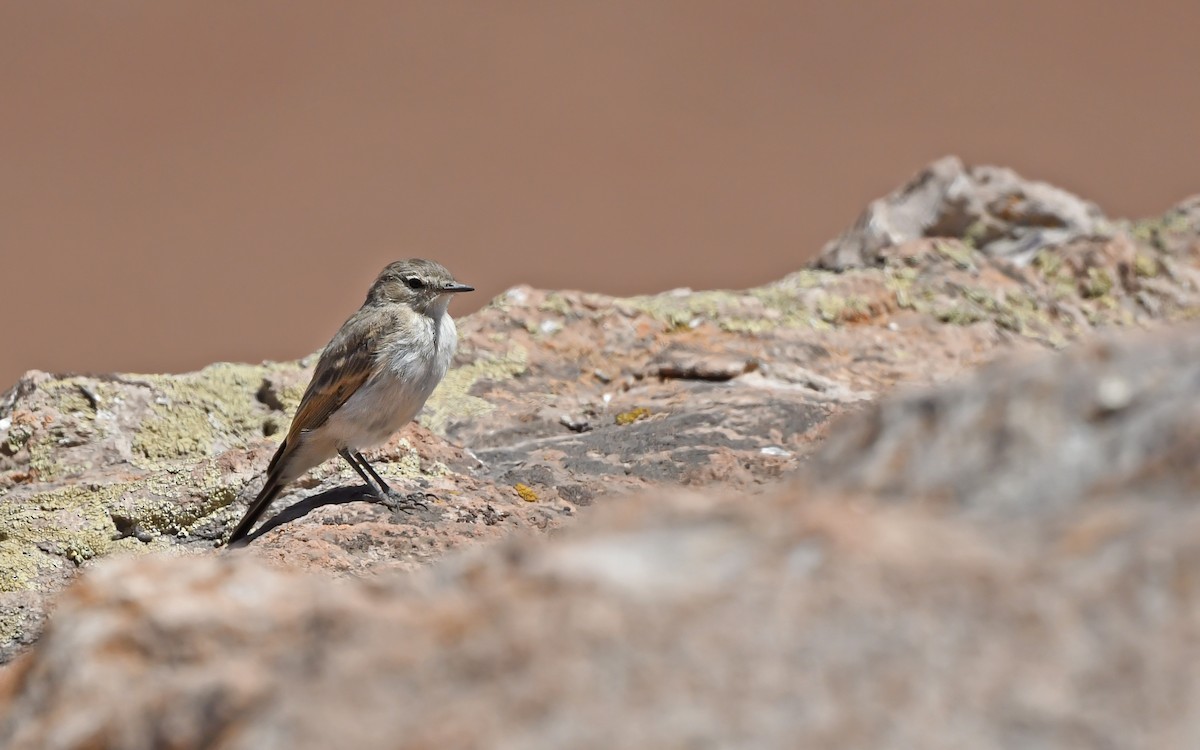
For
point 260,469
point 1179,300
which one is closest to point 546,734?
point 260,469

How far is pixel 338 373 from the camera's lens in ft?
18.6

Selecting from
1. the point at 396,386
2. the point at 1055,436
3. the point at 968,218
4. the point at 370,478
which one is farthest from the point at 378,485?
the point at 968,218

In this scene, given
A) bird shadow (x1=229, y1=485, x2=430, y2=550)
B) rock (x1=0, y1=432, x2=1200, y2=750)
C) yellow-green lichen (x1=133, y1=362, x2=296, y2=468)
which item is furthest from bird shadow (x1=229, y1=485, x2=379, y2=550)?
rock (x1=0, y1=432, x2=1200, y2=750)

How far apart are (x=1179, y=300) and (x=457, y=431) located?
3659mm

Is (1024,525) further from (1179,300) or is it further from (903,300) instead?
(1179,300)

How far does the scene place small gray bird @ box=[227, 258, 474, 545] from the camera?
4949mm

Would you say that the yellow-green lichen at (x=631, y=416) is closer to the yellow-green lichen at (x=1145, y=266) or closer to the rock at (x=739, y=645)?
the yellow-green lichen at (x=1145, y=266)

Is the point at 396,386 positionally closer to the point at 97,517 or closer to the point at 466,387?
the point at 466,387

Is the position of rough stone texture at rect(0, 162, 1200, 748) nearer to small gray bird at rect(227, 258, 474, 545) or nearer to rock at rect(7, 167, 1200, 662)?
rock at rect(7, 167, 1200, 662)

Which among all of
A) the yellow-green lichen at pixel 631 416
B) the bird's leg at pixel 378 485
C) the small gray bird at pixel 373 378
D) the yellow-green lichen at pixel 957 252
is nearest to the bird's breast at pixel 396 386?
the small gray bird at pixel 373 378

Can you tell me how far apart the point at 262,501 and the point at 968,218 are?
4275mm

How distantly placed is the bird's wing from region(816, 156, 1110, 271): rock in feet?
8.48

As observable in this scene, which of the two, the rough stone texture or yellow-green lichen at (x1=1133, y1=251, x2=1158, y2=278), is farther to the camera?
A: yellow-green lichen at (x1=1133, y1=251, x2=1158, y2=278)

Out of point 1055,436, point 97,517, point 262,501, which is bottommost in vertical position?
point 97,517
